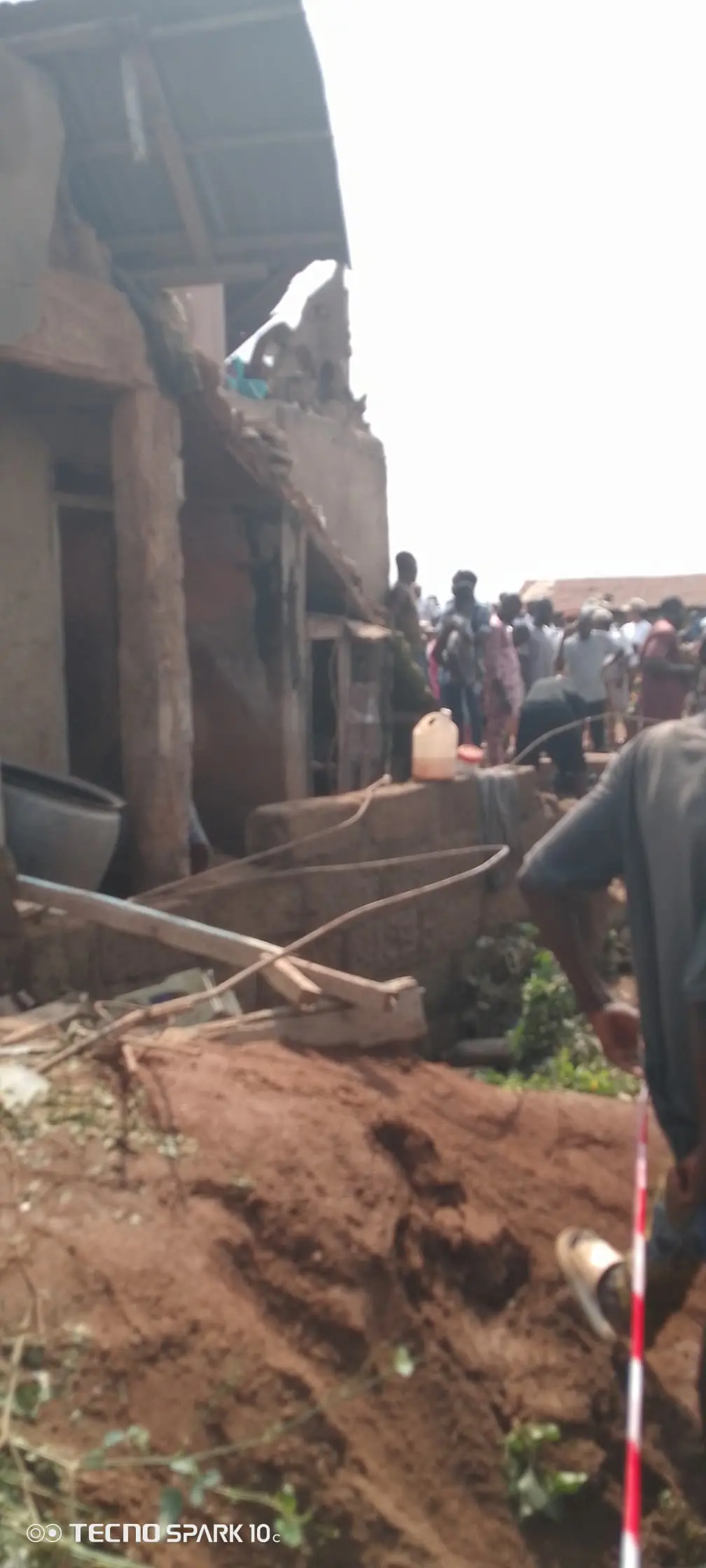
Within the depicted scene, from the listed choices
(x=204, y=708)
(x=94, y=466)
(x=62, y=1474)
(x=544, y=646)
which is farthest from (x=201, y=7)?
(x=544, y=646)

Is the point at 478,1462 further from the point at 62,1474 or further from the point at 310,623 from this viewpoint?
the point at 310,623

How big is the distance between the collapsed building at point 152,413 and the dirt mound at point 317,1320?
9.31 ft

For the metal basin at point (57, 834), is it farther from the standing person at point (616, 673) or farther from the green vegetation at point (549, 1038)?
the standing person at point (616, 673)

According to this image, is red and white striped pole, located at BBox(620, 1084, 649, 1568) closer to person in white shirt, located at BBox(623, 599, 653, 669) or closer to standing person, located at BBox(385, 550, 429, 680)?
standing person, located at BBox(385, 550, 429, 680)

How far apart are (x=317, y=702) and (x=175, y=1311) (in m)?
7.24

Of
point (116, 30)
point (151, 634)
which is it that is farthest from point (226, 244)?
point (151, 634)

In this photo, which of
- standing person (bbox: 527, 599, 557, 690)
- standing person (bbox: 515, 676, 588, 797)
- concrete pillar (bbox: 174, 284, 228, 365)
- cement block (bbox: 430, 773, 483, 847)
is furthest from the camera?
concrete pillar (bbox: 174, 284, 228, 365)

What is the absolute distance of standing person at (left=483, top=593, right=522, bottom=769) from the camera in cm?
977

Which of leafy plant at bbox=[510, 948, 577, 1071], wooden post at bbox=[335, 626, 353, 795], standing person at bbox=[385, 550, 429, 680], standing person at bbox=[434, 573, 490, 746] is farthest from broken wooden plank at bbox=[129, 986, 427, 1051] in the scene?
standing person at bbox=[385, 550, 429, 680]

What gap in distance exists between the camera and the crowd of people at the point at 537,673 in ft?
28.8

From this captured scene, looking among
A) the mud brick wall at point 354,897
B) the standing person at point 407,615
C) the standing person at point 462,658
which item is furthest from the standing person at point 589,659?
the mud brick wall at point 354,897

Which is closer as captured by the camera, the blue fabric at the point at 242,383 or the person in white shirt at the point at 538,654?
the person in white shirt at the point at 538,654

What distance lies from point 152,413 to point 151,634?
102 cm

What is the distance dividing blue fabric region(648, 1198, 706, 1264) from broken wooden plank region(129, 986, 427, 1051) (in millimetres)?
1462
